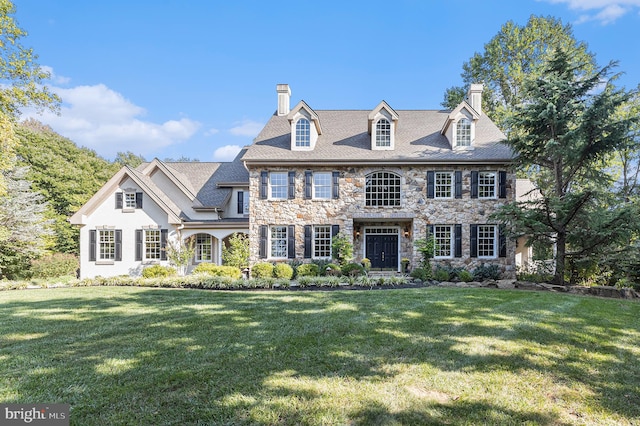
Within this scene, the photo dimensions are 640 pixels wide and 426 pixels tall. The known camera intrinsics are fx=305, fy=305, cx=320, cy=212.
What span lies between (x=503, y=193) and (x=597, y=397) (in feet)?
44.9

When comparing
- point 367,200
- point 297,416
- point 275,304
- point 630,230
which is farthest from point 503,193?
point 297,416

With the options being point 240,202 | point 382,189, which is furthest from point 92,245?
point 382,189

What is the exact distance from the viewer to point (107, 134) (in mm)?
46094

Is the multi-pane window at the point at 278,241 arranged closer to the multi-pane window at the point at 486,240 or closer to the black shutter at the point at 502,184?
the multi-pane window at the point at 486,240

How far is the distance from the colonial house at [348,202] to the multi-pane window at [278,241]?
0.05 meters

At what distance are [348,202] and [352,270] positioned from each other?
141 inches

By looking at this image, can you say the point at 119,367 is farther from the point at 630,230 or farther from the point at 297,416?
the point at 630,230

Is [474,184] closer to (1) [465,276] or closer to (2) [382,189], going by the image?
(2) [382,189]

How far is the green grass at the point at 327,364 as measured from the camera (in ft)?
9.57

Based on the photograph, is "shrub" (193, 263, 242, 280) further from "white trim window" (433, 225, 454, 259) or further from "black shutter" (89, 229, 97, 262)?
"white trim window" (433, 225, 454, 259)

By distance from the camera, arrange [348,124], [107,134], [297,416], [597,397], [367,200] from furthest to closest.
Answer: [107,134] < [348,124] < [367,200] < [597,397] < [297,416]

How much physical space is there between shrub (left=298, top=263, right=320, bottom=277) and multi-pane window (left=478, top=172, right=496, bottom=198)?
29.5ft

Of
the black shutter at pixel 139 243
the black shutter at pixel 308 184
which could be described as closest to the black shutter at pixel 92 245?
the black shutter at pixel 139 243

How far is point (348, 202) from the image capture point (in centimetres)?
1552
